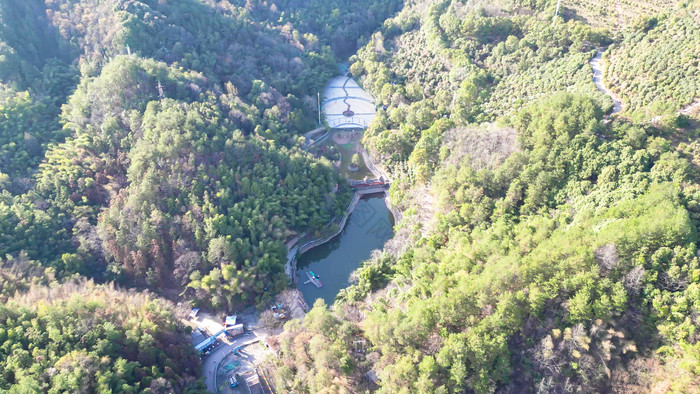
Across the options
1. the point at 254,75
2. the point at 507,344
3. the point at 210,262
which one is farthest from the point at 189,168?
the point at 507,344

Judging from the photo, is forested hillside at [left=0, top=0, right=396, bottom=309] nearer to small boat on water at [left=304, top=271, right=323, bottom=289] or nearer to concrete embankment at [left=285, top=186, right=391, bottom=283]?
concrete embankment at [left=285, top=186, right=391, bottom=283]

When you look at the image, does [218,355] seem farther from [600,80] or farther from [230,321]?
[600,80]

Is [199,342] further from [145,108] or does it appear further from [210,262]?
[145,108]

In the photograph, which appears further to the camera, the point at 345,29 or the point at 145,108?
the point at 345,29

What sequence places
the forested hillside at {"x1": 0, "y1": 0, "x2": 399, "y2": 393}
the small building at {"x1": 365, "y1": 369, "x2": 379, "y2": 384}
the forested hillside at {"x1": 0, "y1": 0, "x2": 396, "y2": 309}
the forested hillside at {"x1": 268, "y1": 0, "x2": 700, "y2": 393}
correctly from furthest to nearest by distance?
the forested hillside at {"x1": 0, "y1": 0, "x2": 396, "y2": 309}, the forested hillside at {"x1": 0, "y1": 0, "x2": 399, "y2": 393}, the small building at {"x1": 365, "y1": 369, "x2": 379, "y2": 384}, the forested hillside at {"x1": 268, "y1": 0, "x2": 700, "y2": 393}

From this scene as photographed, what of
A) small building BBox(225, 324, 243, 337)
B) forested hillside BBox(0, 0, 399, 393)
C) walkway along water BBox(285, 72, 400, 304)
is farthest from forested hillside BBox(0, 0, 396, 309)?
small building BBox(225, 324, 243, 337)

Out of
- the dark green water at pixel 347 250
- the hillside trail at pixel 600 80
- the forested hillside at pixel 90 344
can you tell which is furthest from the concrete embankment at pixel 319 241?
the hillside trail at pixel 600 80
